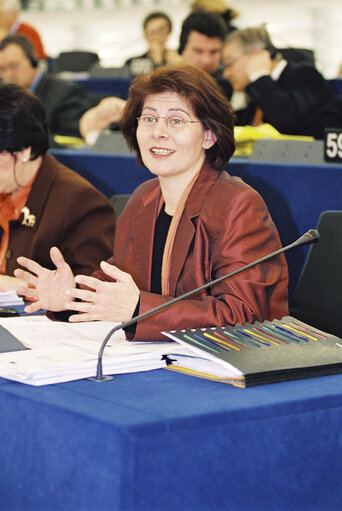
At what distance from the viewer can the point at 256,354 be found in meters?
1.61

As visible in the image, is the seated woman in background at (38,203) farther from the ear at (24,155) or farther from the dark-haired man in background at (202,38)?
the dark-haired man in background at (202,38)

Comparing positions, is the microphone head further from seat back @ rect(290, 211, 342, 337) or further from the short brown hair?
seat back @ rect(290, 211, 342, 337)

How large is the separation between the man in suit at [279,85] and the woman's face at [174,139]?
2.46 m

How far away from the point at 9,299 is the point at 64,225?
0.37m

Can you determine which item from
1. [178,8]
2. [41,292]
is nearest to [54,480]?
[41,292]

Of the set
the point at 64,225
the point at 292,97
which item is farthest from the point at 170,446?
the point at 292,97

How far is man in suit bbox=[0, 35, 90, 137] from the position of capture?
5.46m

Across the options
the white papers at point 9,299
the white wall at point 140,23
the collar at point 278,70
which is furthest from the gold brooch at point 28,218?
the white wall at point 140,23

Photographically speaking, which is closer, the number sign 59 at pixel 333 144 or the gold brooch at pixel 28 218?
the gold brooch at pixel 28 218

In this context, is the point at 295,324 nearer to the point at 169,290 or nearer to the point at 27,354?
the point at 169,290

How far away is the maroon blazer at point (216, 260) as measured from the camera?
6.19 ft

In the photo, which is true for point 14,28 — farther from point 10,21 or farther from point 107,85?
point 107,85

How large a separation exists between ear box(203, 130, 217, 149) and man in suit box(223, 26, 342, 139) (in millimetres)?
2439

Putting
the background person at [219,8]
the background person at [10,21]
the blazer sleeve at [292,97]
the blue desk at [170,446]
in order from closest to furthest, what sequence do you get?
the blue desk at [170,446] → the blazer sleeve at [292,97] → the background person at [219,8] → the background person at [10,21]
